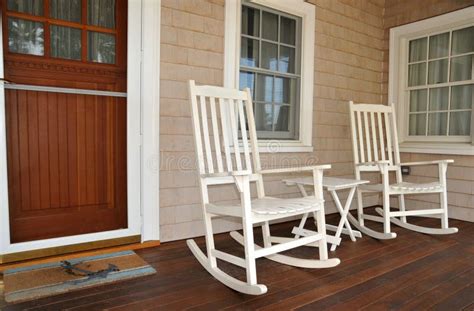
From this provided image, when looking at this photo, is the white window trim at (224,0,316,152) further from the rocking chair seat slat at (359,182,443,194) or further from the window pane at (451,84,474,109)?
the window pane at (451,84,474,109)

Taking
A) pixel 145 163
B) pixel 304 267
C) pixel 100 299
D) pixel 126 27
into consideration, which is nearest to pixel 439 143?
pixel 304 267

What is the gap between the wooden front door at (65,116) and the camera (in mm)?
2256

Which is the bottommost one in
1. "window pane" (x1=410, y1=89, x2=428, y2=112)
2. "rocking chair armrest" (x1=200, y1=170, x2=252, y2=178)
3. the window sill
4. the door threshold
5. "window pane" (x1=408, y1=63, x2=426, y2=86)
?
the door threshold

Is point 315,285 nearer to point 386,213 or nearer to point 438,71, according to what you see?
point 386,213

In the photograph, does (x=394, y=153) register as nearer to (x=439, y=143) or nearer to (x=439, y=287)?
(x=439, y=143)

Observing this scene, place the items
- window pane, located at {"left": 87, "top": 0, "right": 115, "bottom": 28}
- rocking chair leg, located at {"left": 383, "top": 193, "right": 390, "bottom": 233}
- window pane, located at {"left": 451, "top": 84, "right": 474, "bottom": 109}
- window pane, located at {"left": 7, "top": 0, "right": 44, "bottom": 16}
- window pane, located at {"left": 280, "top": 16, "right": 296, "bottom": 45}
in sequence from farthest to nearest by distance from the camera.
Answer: window pane, located at {"left": 451, "top": 84, "right": 474, "bottom": 109} < window pane, located at {"left": 280, "top": 16, "right": 296, "bottom": 45} < rocking chair leg, located at {"left": 383, "top": 193, "right": 390, "bottom": 233} < window pane, located at {"left": 87, "top": 0, "right": 115, "bottom": 28} < window pane, located at {"left": 7, "top": 0, "right": 44, "bottom": 16}

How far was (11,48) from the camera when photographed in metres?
2.21

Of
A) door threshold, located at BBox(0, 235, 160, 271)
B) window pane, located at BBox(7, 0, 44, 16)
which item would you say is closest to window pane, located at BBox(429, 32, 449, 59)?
door threshold, located at BBox(0, 235, 160, 271)

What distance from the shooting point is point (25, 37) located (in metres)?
2.25

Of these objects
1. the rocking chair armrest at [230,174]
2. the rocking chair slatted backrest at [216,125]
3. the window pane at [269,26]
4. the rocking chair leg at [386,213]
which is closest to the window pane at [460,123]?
the rocking chair leg at [386,213]

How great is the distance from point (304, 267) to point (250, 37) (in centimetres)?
207

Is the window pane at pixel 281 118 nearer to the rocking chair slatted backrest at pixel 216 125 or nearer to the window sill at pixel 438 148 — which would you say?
the rocking chair slatted backrest at pixel 216 125

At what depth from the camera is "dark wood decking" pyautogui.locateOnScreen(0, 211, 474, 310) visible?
5.83ft

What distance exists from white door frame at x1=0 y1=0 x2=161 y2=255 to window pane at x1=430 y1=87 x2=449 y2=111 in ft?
10.1
